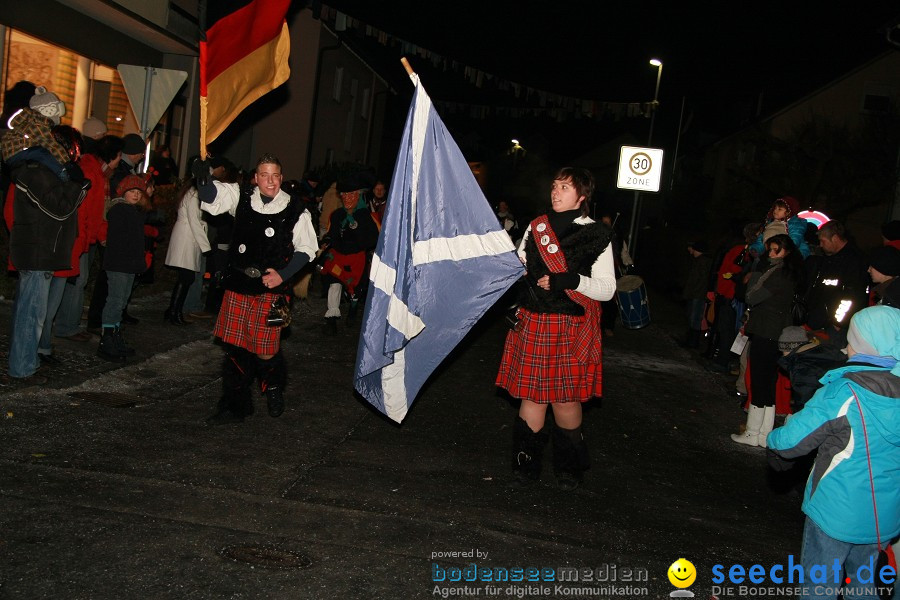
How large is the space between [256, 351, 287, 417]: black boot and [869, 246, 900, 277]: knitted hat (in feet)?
15.0

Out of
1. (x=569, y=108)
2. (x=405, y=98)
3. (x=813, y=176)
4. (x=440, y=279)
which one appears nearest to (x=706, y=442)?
(x=440, y=279)

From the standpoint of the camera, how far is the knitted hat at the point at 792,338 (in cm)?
663

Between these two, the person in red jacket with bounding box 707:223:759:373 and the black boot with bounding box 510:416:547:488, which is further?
the person in red jacket with bounding box 707:223:759:373

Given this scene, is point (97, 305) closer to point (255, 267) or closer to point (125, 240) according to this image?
point (125, 240)

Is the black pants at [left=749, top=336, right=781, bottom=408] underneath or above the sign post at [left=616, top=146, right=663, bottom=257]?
underneath

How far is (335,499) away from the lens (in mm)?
5129

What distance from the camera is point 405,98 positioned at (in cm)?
4416

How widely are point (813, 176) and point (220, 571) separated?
33259mm

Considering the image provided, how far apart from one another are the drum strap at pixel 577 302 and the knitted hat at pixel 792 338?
1785 millimetres

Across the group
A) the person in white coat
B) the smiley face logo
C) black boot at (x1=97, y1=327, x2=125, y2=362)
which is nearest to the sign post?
the person in white coat

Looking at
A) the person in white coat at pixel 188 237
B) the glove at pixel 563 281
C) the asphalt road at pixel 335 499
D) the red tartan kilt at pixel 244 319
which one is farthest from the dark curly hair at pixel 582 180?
the person in white coat at pixel 188 237

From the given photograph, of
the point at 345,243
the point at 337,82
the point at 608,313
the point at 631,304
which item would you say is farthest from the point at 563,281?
the point at 337,82

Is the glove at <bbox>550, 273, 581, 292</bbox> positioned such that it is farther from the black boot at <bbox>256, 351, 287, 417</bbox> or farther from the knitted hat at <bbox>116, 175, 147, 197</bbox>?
the knitted hat at <bbox>116, 175, 147, 197</bbox>

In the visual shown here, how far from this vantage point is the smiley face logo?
446 centimetres
